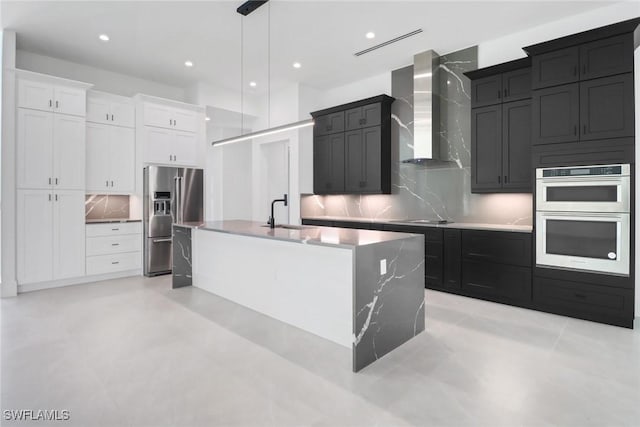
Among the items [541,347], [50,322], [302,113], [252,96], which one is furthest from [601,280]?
[252,96]

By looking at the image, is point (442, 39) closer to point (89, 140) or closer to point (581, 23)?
point (581, 23)

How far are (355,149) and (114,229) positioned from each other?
12.9 ft

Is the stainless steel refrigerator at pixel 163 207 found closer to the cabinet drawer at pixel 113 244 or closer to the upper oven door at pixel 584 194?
the cabinet drawer at pixel 113 244

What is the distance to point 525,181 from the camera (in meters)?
3.96

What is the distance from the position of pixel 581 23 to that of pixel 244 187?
22.5 feet

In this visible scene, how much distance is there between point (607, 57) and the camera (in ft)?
10.5

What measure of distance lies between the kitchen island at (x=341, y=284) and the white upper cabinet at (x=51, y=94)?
2839 mm

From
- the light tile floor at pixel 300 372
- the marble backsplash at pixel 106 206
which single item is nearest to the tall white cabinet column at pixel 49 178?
the marble backsplash at pixel 106 206

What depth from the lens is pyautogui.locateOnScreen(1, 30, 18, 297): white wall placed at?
4133 mm

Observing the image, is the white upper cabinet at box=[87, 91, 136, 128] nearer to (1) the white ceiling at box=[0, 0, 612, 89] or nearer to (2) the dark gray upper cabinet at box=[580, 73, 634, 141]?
(1) the white ceiling at box=[0, 0, 612, 89]

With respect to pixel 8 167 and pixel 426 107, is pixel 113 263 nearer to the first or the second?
pixel 8 167

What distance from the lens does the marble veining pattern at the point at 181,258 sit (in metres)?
4.56

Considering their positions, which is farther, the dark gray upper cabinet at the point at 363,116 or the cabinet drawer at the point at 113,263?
the dark gray upper cabinet at the point at 363,116

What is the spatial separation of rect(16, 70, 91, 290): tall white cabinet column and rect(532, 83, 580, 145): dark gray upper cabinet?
5723 mm
